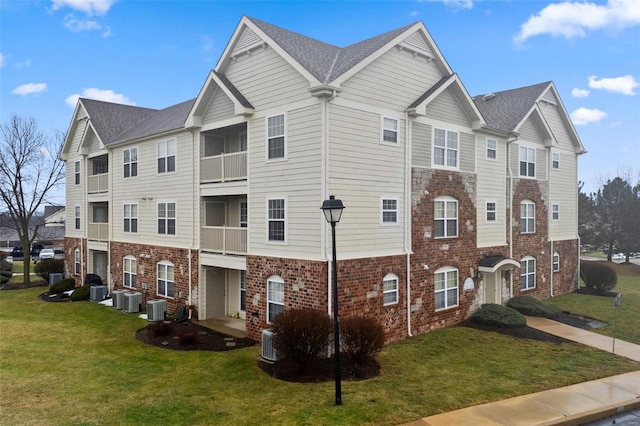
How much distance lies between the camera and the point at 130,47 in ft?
58.7

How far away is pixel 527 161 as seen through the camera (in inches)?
902

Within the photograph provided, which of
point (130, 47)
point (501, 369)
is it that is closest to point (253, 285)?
point (501, 369)

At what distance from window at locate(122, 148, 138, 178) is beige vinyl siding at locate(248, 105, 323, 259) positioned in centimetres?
995

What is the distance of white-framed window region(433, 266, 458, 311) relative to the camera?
56.5 ft

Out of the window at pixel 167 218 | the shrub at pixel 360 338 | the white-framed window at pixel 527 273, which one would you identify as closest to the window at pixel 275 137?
the shrub at pixel 360 338

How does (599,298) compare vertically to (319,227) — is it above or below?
below

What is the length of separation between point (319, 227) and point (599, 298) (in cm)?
1923

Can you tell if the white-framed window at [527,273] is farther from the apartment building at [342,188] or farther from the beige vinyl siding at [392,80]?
the beige vinyl siding at [392,80]

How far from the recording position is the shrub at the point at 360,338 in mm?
12000

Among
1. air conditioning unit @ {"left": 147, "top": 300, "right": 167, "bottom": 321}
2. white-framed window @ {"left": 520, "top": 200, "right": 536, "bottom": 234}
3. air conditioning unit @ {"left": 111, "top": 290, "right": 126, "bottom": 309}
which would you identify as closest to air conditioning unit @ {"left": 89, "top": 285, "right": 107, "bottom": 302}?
air conditioning unit @ {"left": 111, "top": 290, "right": 126, "bottom": 309}

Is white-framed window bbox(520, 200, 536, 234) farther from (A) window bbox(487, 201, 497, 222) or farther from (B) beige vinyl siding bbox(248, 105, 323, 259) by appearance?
(B) beige vinyl siding bbox(248, 105, 323, 259)

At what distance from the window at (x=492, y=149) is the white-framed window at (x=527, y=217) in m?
3.75

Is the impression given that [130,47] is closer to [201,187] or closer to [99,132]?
[201,187]

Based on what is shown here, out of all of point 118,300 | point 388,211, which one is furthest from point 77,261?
point 388,211
